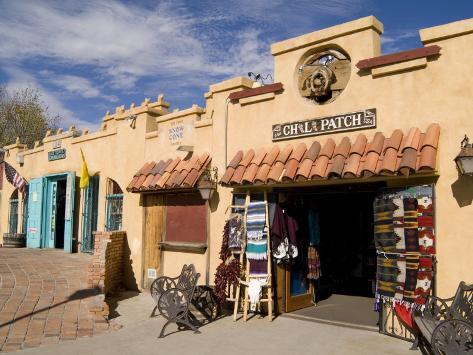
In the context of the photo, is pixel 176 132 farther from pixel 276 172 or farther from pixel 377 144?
pixel 377 144

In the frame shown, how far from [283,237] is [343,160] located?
2.02m

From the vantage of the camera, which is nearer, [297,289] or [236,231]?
[236,231]

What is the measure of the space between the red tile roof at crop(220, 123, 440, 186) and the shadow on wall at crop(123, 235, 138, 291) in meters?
4.30

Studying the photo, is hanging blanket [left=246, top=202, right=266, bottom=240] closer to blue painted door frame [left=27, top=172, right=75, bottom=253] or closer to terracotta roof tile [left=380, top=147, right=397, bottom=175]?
terracotta roof tile [left=380, top=147, right=397, bottom=175]

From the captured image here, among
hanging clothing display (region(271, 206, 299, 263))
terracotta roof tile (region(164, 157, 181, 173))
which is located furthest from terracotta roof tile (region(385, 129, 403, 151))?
terracotta roof tile (region(164, 157, 181, 173))

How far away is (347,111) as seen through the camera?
303 inches

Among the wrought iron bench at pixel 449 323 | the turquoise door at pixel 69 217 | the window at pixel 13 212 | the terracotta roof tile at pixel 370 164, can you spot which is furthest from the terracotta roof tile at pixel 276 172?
the window at pixel 13 212

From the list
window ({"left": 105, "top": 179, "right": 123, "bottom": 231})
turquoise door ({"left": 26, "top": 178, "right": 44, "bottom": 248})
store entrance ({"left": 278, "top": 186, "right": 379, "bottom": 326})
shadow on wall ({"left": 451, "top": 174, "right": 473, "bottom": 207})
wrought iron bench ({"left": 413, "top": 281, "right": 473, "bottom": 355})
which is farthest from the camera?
turquoise door ({"left": 26, "top": 178, "right": 44, "bottom": 248})

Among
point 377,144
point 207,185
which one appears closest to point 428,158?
point 377,144

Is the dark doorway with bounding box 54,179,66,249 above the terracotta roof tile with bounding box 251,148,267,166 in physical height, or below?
below

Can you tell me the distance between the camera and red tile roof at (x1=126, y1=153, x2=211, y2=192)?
9.50 meters

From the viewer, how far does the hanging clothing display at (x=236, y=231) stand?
852cm

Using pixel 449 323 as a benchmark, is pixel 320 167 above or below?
above

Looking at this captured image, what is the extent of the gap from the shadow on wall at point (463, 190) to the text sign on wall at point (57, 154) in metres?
12.9
